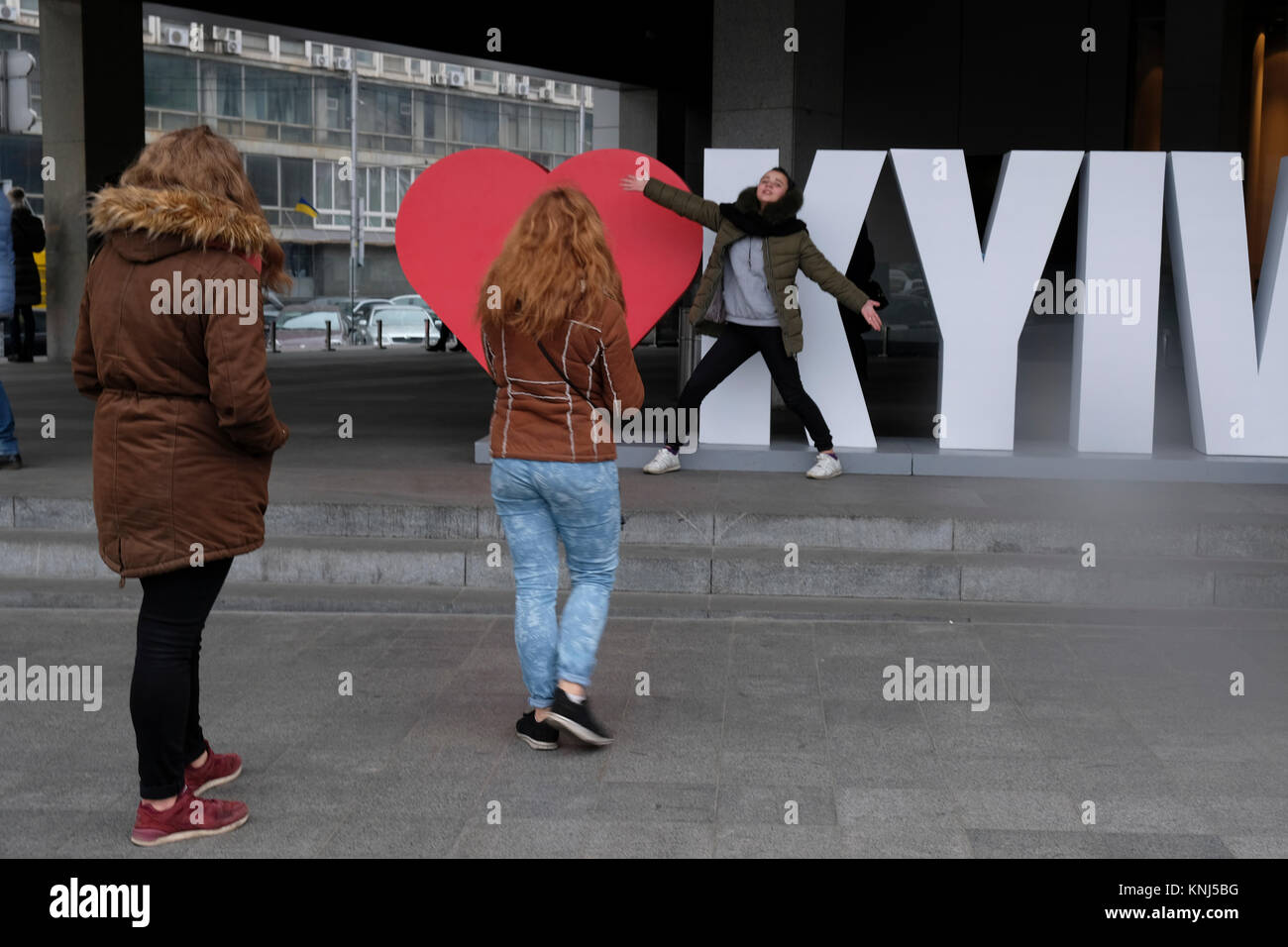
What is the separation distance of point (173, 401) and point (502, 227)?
5444mm

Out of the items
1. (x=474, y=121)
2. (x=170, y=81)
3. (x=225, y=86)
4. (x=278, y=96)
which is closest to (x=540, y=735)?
(x=170, y=81)

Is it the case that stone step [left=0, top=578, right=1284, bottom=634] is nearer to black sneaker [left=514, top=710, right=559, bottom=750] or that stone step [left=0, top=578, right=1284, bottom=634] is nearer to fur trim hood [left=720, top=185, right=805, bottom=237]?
black sneaker [left=514, top=710, right=559, bottom=750]

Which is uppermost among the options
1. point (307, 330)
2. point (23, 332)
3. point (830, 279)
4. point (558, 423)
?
point (830, 279)

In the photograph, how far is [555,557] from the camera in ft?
16.0

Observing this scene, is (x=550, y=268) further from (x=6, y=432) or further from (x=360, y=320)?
(x=360, y=320)

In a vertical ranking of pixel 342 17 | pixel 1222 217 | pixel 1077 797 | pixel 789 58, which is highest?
pixel 342 17

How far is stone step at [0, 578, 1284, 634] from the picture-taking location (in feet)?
22.6

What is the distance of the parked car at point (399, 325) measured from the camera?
2981 centimetres

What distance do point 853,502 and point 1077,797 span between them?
3756mm

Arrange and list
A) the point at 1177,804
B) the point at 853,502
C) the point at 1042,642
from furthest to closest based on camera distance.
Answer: the point at 853,502, the point at 1042,642, the point at 1177,804

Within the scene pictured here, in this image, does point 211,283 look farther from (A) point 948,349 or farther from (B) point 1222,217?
(B) point 1222,217

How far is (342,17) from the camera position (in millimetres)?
21281

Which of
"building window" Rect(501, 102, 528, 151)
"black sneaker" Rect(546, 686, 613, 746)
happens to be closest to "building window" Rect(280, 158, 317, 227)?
"building window" Rect(501, 102, 528, 151)

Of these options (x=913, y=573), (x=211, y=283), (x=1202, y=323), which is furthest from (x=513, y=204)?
(x=211, y=283)
